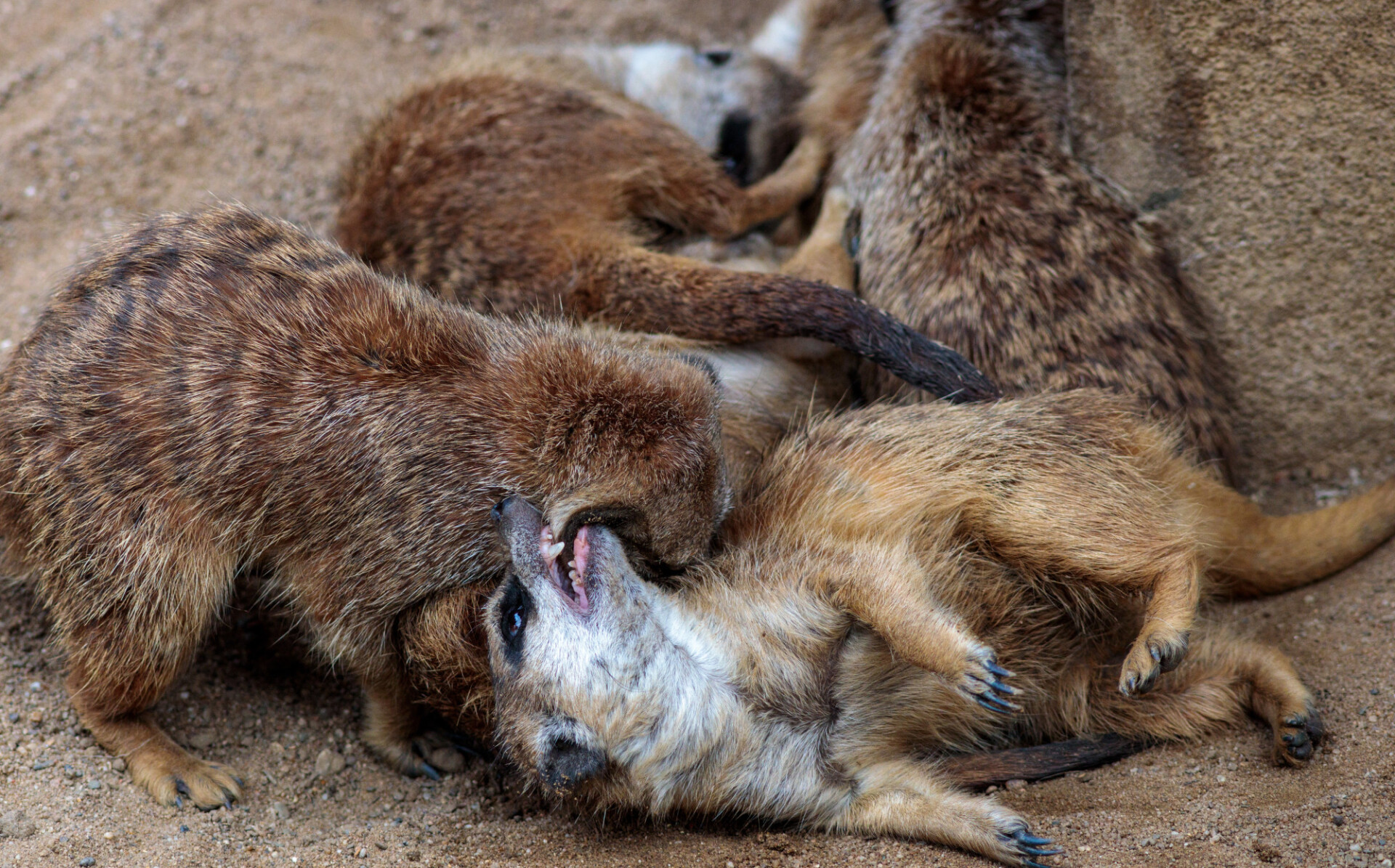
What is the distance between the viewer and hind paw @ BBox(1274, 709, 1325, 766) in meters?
2.53

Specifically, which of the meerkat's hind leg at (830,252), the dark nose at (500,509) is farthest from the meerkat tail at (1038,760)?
the meerkat's hind leg at (830,252)

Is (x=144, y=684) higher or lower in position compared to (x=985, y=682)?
lower

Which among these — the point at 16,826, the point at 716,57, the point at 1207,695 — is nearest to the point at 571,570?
the point at 16,826

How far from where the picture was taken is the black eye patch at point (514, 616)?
2.51m

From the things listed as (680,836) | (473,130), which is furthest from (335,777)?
(473,130)

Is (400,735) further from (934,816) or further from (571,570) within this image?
(934,816)

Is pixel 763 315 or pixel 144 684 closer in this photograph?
pixel 144 684

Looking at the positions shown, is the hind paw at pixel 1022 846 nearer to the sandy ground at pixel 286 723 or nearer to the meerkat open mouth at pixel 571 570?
the sandy ground at pixel 286 723

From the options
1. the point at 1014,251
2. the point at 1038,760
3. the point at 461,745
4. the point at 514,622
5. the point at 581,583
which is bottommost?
the point at 461,745

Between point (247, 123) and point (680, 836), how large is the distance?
3.35 meters

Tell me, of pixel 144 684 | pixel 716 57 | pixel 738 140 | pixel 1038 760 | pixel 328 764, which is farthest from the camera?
pixel 716 57

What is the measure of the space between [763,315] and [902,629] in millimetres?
1068

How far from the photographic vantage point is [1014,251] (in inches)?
128

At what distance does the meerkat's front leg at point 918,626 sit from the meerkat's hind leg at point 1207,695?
0.42m
